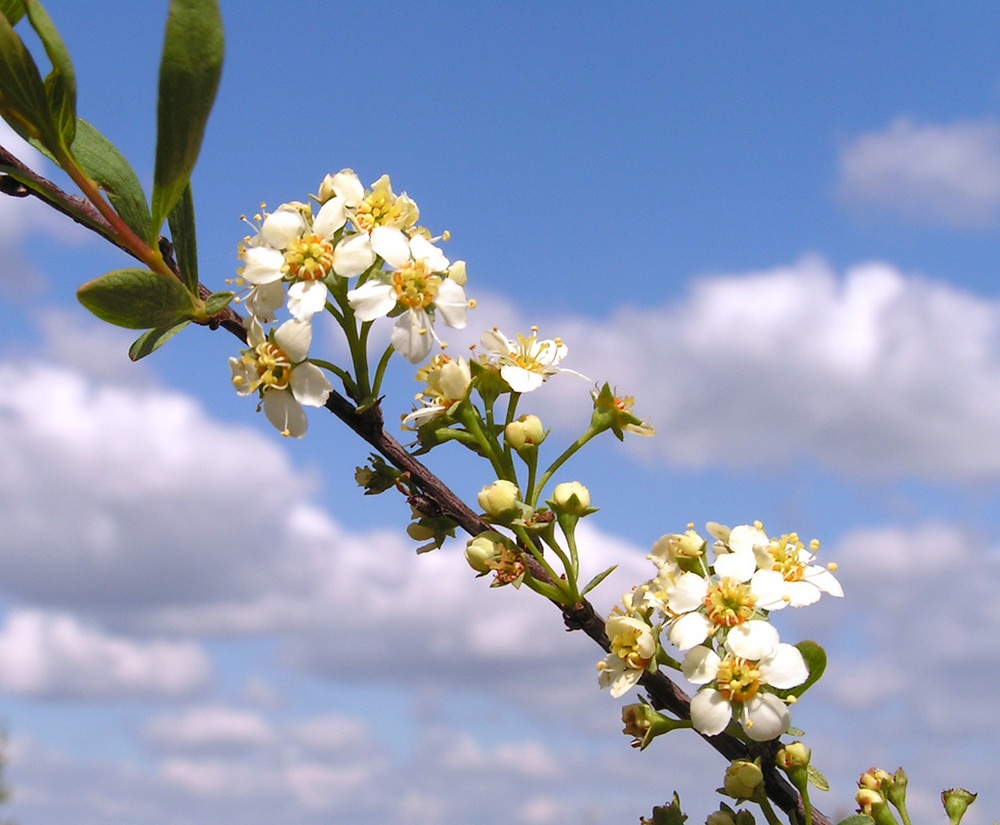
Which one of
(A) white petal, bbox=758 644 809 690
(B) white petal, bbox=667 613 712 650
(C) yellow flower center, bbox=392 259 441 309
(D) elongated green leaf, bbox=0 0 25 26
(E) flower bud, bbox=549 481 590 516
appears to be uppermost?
(D) elongated green leaf, bbox=0 0 25 26

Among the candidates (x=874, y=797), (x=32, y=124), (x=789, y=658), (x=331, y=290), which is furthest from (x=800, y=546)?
(x=32, y=124)

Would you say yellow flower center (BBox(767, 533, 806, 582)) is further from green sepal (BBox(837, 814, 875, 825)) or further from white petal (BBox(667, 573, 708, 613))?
Answer: green sepal (BBox(837, 814, 875, 825))

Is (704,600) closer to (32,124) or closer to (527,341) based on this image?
(527,341)

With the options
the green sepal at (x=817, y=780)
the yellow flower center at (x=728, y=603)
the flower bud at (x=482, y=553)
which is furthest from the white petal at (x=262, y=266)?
the green sepal at (x=817, y=780)

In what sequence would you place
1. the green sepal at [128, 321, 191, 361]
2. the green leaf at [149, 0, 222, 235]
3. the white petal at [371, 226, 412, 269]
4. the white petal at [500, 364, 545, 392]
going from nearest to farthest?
the green leaf at [149, 0, 222, 235]
the green sepal at [128, 321, 191, 361]
the white petal at [371, 226, 412, 269]
the white petal at [500, 364, 545, 392]

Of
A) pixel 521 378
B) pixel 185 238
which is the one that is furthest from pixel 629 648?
pixel 185 238

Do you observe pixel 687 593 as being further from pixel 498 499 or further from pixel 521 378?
pixel 521 378

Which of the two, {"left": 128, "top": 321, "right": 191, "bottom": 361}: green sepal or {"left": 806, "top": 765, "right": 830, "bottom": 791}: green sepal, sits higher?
{"left": 128, "top": 321, "right": 191, "bottom": 361}: green sepal

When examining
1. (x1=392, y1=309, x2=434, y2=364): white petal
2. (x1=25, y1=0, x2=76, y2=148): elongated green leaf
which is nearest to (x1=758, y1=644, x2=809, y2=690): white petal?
(x1=392, y1=309, x2=434, y2=364): white petal
